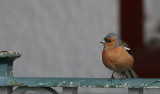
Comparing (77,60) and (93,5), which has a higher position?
(93,5)

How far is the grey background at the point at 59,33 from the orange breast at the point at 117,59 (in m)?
3.54

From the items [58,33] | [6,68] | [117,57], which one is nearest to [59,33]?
[58,33]

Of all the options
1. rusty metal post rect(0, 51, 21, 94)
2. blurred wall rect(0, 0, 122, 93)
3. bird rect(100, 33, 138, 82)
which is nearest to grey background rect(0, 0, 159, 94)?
blurred wall rect(0, 0, 122, 93)

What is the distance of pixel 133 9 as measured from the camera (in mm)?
6410

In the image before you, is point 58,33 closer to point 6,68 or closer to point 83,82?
point 6,68

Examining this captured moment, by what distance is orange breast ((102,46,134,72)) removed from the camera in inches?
110

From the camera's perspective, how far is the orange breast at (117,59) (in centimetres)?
279

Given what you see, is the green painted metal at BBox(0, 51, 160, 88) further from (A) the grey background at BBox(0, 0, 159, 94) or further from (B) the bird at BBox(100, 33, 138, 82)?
(A) the grey background at BBox(0, 0, 159, 94)

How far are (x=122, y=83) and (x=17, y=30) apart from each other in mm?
4357

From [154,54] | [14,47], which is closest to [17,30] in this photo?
[14,47]

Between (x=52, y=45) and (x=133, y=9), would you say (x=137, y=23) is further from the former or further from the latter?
(x=52, y=45)

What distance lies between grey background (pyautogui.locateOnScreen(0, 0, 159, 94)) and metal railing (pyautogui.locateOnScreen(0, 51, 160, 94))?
393 cm

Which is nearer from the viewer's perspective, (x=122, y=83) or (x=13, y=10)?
(x=122, y=83)

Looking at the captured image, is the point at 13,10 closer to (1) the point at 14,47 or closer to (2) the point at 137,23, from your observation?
(1) the point at 14,47
